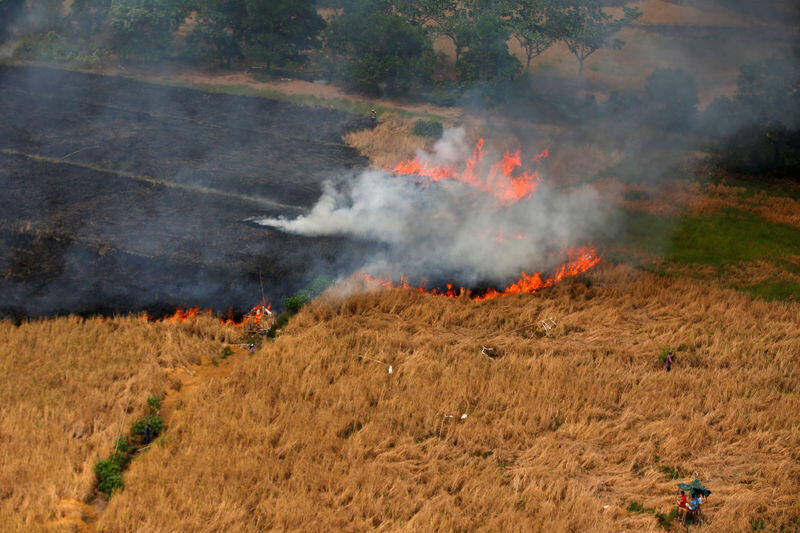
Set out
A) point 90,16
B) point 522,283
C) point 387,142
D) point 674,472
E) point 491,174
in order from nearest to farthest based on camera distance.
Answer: point 674,472
point 522,283
point 491,174
point 387,142
point 90,16

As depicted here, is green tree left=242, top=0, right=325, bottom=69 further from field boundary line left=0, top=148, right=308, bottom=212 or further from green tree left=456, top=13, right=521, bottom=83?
field boundary line left=0, top=148, right=308, bottom=212

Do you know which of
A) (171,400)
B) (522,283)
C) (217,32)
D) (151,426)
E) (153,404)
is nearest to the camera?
(151,426)

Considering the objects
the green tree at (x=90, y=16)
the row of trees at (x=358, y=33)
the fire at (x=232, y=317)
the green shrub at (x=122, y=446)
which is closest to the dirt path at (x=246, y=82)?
the row of trees at (x=358, y=33)

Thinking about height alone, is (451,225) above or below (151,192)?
above

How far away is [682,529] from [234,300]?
11962mm

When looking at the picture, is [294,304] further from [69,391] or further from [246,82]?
[246,82]

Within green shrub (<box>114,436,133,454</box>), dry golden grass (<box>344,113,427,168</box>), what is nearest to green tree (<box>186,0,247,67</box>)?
dry golden grass (<box>344,113,427,168</box>)

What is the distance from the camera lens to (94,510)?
10.7 metres

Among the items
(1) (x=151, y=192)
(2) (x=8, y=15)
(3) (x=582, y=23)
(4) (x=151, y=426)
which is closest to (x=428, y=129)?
(3) (x=582, y=23)

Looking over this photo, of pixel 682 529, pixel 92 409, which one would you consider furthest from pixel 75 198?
pixel 682 529

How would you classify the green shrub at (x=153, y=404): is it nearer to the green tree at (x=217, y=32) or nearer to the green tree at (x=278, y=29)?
the green tree at (x=278, y=29)

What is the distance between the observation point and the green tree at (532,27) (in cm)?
3625

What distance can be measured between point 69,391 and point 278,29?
3171cm

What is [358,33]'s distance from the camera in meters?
38.1
